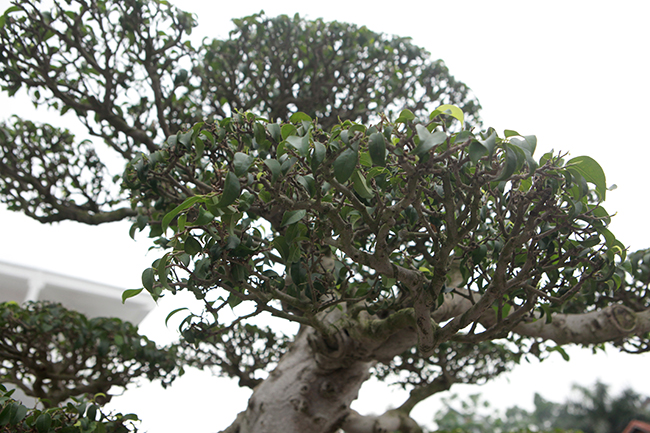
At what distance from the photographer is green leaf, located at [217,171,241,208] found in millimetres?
836

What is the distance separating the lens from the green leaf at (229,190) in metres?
0.84

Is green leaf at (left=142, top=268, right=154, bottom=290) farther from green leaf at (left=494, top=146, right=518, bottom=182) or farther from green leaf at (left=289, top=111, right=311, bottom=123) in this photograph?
green leaf at (left=494, top=146, right=518, bottom=182)

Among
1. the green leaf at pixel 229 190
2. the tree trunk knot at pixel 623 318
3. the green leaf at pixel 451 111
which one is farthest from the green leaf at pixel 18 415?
the tree trunk knot at pixel 623 318

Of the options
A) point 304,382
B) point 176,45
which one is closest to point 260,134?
point 304,382

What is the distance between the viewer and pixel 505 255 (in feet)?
3.56

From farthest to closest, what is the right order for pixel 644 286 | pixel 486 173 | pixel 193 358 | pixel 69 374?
pixel 193 358 → pixel 69 374 → pixel 644 286 → pixel 486 173

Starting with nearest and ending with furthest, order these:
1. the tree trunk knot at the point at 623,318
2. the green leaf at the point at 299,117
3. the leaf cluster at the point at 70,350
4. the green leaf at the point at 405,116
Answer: the green leaf at the point at 405,116
the green leaf at the point at 299,117
the tree trunk knot at the point at 623,318
the leaf cluster at the point at 70,350

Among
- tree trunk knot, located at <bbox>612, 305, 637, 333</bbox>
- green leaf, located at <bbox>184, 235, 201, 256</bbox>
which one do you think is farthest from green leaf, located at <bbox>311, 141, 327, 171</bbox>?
tree trunk knot, located at <bbox>612, 305, 637, 333</bbox>

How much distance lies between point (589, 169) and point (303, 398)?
1.49 metres

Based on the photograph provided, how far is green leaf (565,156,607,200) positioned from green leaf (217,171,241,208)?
2.20 ft

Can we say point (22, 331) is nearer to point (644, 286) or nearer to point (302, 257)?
point (302, 257)

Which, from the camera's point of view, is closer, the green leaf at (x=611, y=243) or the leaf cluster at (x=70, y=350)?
the green leaf at (x=611, y=243)

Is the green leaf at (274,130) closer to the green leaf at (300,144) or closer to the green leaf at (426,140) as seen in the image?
the green leaf at (300,144)

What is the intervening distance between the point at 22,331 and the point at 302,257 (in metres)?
1.84
